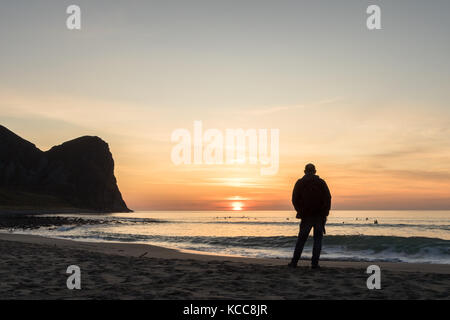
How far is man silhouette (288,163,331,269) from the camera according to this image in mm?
10422

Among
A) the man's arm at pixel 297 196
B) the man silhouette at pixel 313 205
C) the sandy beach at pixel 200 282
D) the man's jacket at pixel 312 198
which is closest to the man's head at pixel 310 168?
the man silhouette at pixel 313 205

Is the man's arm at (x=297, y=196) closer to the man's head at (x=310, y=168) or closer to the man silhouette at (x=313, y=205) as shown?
the man silhouette at (x=313, y=205)

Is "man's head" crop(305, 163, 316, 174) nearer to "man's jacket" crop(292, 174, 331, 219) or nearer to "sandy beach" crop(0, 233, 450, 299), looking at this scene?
"man's jacket" crop(292, 174, 331, 219)

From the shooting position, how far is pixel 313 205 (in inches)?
411

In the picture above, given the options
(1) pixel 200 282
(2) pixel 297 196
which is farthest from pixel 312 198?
(1) pixel 200 282

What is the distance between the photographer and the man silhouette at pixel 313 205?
34.2 feet

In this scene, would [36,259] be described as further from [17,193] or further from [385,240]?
[17,193]

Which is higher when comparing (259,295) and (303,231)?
(303,231)

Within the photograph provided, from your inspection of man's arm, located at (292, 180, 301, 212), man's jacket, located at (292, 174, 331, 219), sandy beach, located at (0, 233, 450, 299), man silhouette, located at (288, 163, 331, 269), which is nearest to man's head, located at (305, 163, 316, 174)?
man silhouette, located at (288, 163, 331, 269)

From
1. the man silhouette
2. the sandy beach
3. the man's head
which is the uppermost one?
the man's head
